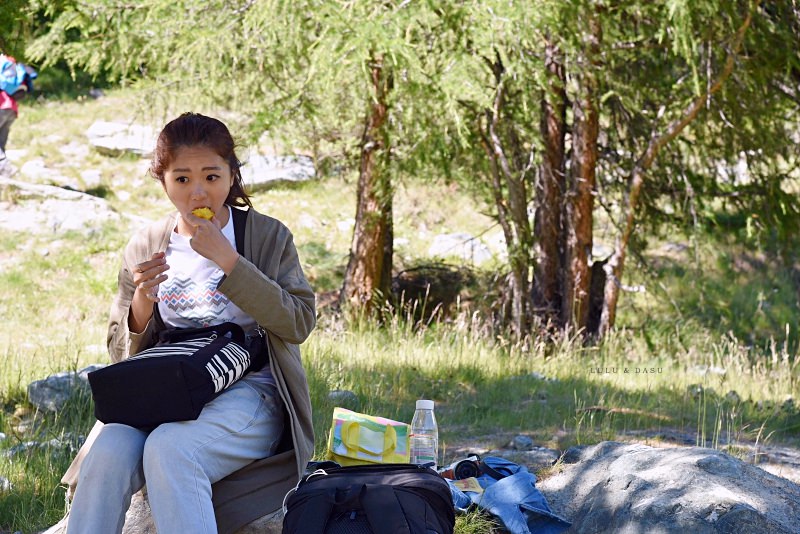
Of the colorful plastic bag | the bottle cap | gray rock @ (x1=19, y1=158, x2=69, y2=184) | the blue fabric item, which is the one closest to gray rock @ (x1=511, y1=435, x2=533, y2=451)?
the blue fabric item

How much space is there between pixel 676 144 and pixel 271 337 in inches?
278

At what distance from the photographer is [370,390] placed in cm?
588

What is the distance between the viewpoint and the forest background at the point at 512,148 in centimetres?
649

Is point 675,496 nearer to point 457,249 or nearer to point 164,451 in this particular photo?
point 164,451

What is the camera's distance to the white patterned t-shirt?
10.4ft

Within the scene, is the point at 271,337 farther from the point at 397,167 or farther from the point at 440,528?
the point at 397,167

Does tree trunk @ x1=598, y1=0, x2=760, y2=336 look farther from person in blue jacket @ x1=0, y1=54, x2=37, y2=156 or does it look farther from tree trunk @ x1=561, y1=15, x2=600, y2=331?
person in blue jacket @ x1=0, y1=54, x2=37, y2=156

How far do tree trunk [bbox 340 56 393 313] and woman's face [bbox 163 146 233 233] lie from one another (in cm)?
564

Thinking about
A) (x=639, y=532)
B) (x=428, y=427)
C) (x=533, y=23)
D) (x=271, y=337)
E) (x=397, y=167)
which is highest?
(x=533, y=23)

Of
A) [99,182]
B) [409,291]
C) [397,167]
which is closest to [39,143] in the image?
[99,182]

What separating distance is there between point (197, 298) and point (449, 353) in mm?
4169

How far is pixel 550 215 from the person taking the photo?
9461mm

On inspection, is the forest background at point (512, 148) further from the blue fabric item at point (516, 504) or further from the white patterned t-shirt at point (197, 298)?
the white patterned t-shirt at point (197, 298)

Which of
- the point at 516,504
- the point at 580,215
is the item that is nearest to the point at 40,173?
the point at 580,215
